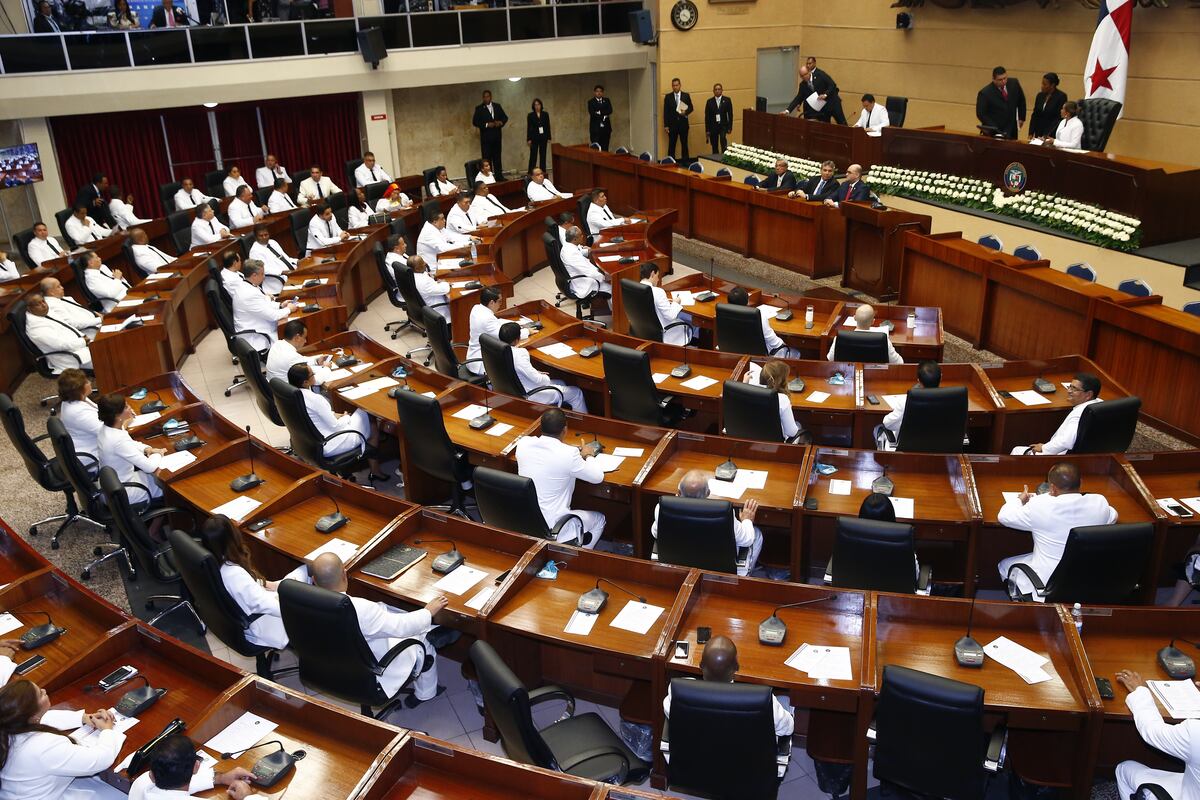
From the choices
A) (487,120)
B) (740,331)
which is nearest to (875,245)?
(740,331)

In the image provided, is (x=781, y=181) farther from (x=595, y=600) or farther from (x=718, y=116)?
(x=595, y=600)

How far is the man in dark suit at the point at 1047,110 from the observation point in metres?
13.2

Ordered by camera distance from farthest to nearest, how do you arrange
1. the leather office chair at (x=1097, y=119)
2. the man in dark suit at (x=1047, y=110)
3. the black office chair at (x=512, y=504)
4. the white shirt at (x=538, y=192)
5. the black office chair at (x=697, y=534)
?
1. the white shirt at (x=538, y=192)
2. the man in dark suit at (x=1047, y=110)
3. the leather office chair at (x=1097, y=119)
4. the black office chair at (x=512, y=504)
5. the black office chair at (x=697, y=534)

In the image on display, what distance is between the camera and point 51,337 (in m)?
9.75

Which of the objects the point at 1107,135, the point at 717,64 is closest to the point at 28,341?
the point at 1107,135

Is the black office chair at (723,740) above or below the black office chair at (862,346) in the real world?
below

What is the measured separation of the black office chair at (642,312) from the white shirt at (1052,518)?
4533 millimetres

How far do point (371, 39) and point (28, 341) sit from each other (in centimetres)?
970

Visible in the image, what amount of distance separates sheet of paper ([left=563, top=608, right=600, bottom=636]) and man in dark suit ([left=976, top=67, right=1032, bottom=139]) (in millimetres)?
11611

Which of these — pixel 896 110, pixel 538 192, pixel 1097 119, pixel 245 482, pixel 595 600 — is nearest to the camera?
pixel 595 600

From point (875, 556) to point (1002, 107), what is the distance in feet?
36.3

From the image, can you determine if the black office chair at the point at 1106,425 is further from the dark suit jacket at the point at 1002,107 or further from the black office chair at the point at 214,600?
the dark suit jacket at the point at 1002,107

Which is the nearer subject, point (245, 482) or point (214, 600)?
point (214, 600)

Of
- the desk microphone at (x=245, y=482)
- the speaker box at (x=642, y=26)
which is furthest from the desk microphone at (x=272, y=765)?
the speaker box at (x=642, y=26)
